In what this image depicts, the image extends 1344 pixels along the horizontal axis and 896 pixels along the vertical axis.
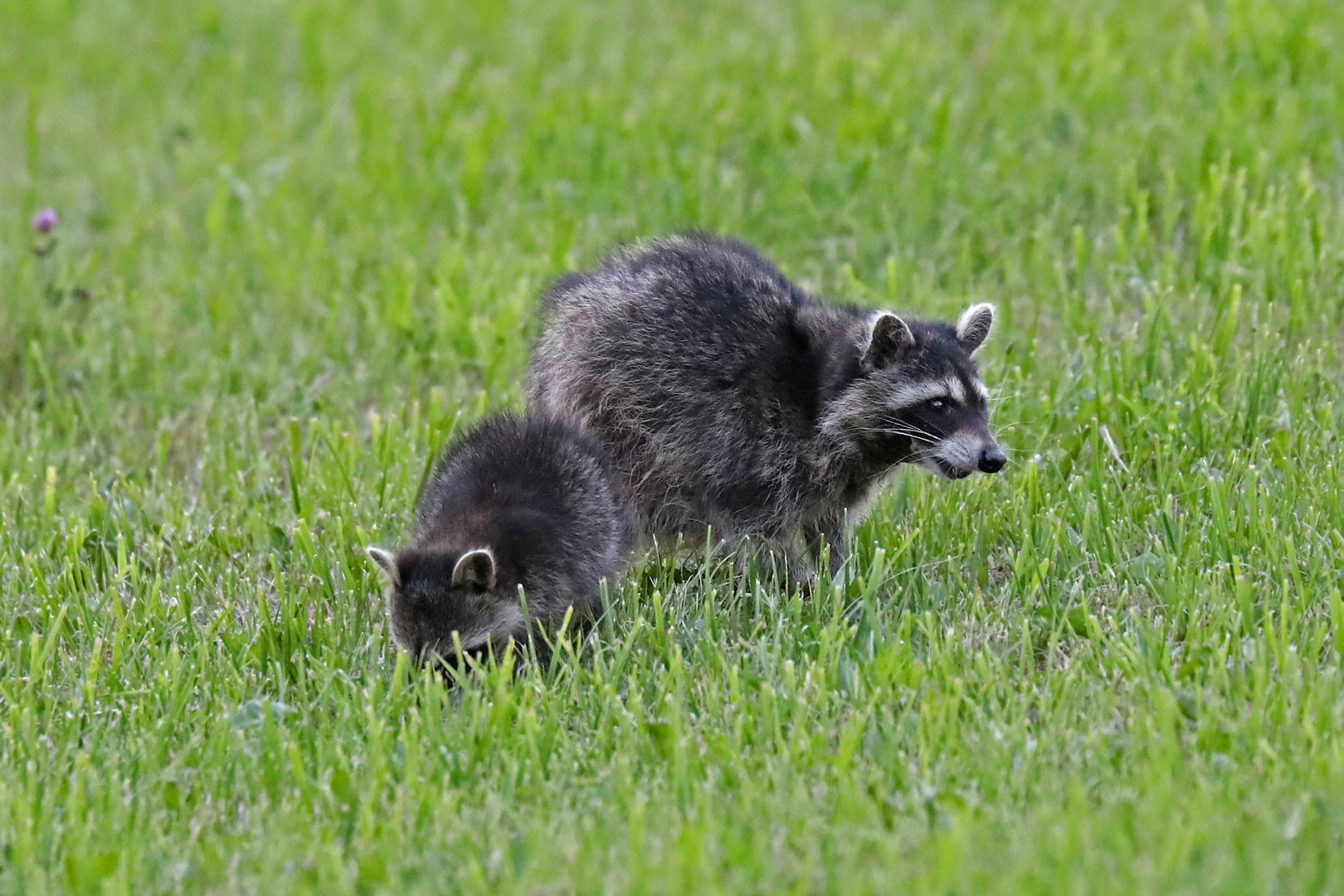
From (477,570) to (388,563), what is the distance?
0.36 meters

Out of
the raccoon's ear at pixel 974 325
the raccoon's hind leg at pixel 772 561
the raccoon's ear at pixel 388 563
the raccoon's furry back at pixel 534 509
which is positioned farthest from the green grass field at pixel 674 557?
the raccoon's ear at pixel 974 325

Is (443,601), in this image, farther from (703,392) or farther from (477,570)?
(703,392)

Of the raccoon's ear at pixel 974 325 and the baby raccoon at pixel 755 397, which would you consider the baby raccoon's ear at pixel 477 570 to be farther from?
the raccoon's ear at pixel 974 325

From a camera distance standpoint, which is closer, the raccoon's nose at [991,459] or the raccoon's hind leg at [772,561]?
the raccoon's nose at [991,459]

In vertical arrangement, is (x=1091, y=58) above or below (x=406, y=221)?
above

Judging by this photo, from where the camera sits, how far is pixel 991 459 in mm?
6559

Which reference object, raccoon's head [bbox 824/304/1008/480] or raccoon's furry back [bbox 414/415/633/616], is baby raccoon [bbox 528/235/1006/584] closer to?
raccoon's head [bbox 824/304/1008/480]

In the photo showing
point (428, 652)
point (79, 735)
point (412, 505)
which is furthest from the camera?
point (412, 505)

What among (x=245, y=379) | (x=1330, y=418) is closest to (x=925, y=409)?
(x=1330, y=418)

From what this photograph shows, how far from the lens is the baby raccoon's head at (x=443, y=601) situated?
20.1ft

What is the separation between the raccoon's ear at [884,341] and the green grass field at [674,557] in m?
0.72

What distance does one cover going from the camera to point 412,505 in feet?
25.0

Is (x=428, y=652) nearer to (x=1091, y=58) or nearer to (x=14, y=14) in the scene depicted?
(x=1091, y=58)

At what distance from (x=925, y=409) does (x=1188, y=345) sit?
6.86 feet
